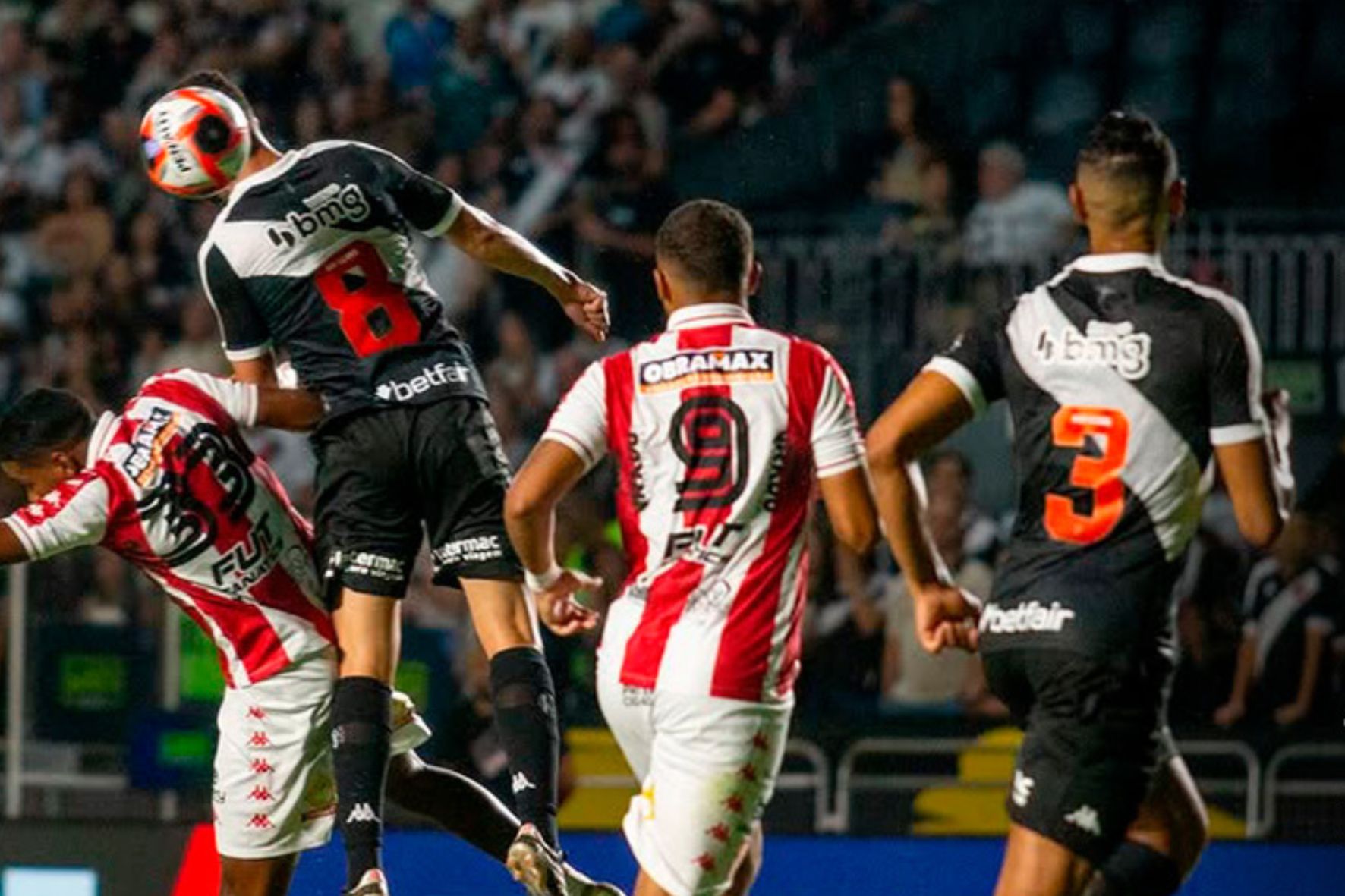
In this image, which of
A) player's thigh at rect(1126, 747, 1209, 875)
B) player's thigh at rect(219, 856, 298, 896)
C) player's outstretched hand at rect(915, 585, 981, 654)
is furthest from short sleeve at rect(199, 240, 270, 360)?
player's thigh at rect(1126, 747, 1209, 875)

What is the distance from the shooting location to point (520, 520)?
5445 mm

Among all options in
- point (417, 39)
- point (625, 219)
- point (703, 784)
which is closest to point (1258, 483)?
point (703, 784)

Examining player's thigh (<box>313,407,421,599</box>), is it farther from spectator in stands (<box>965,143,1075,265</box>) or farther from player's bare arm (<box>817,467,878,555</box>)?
spectator in stands (<box>965,143,1075,265</box>)

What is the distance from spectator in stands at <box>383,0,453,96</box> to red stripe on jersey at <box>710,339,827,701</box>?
8304 mm

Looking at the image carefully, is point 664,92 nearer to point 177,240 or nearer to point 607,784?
point 177,240

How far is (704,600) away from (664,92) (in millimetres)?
7767

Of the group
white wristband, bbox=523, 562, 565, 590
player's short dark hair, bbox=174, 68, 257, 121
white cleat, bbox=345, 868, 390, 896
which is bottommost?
white cleat, bbox=345, 868, 390, 896

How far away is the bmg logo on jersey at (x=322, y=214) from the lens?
620 centimetres

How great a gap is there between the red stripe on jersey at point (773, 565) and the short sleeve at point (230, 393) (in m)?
1.44

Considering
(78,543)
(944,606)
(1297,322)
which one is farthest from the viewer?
(1297,322)

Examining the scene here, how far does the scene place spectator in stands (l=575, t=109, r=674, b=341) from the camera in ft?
39.1

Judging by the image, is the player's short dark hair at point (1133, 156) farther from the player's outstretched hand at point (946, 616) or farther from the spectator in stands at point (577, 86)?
the spectator in stands at point (577, 86)

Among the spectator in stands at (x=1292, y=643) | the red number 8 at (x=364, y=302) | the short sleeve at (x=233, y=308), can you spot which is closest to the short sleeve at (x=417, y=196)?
the red number 8 at (x=364, y=302)

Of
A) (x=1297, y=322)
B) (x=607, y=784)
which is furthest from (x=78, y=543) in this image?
(x=1297, y=322)
